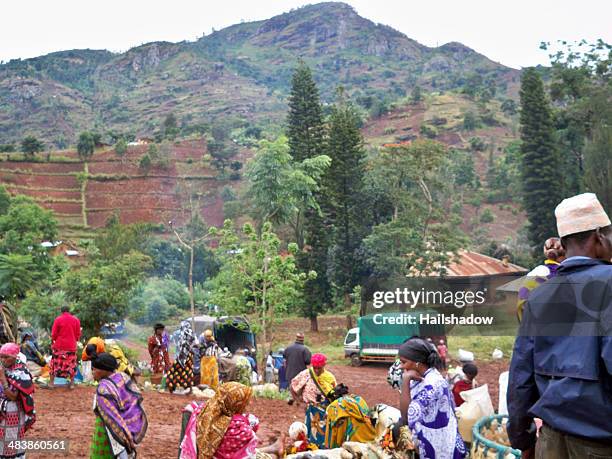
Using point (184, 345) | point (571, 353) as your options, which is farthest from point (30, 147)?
point (571, 353)

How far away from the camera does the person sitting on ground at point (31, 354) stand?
812 centimetres

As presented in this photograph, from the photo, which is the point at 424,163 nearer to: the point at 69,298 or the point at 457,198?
the point at 69,298

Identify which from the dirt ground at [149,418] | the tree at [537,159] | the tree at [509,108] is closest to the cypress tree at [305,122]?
the tree at [537,159]

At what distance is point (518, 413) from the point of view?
5.60ft

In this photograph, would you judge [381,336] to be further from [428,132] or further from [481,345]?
[428,132]

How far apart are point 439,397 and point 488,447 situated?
832 millimetres

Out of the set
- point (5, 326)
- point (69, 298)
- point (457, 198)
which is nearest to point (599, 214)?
point (5, 326)

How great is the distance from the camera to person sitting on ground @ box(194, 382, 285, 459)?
112 inches

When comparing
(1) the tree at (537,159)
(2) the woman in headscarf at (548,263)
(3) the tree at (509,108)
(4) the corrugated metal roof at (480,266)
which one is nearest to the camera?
(2) the woman in headscarf at (548,263)

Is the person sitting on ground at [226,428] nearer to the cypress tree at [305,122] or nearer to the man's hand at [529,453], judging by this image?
the man's hand at [529,453]

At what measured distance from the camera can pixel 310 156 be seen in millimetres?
25766

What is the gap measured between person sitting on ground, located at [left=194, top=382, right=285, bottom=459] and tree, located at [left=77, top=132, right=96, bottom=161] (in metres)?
54.6

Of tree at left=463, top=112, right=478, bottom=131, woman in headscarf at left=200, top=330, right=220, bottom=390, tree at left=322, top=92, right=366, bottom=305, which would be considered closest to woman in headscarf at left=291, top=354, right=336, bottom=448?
woman in headscarf at left=200, top=330, right=220, bottom=390

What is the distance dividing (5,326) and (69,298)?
20.7 ft
